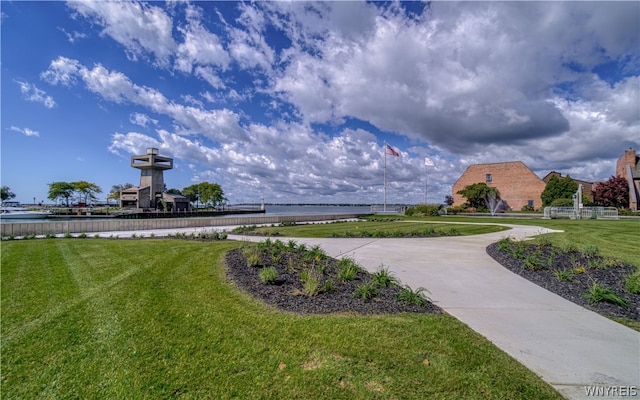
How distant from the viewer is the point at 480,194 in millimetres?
48281

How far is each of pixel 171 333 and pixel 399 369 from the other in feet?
9.52

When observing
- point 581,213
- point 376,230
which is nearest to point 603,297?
point 376,230

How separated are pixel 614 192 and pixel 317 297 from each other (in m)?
53.0

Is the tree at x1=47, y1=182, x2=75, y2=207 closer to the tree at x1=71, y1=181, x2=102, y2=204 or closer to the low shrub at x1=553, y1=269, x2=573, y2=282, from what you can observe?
A: the tree at x1=71, y1=181, x2=102, y2=204

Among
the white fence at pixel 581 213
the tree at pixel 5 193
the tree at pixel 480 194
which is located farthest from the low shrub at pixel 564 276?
the tree at pixel 5 193

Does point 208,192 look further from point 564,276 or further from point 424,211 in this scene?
point 564,276

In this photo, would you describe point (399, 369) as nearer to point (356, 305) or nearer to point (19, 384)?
point (356, 305)

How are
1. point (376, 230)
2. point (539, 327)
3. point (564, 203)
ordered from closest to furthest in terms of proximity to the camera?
point (539, 327) < point (376, 230) < point (564, 203)

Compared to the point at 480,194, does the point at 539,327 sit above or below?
below

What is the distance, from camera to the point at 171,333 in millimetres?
4109

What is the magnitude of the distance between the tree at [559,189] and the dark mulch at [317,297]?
45659 millimetres

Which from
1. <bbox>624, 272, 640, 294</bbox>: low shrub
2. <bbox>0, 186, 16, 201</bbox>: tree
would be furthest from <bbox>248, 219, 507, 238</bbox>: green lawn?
<bbox>0, 186, 16, 201</bbox>: tree

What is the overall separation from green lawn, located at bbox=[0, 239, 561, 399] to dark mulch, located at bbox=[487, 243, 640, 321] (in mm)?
3037

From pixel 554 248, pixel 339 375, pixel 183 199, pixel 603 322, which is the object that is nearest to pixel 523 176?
pixel 554 248
